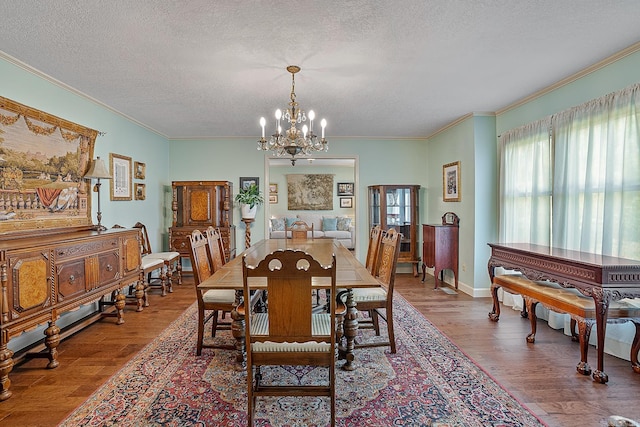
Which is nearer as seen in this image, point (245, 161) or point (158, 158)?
point (158, 158)

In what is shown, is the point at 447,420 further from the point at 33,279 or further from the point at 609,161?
the point at 33,279

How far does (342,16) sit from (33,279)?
277cm

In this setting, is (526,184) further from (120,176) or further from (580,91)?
(120,176)

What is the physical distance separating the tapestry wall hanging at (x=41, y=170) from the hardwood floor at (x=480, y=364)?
1.16m

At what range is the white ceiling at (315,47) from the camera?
2041mm

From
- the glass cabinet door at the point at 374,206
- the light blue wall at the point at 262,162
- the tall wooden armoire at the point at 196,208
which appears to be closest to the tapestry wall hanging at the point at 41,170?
the tall wooden armoire at the point at 196,208

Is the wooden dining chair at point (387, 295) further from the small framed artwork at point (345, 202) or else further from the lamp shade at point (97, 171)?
the small framed artwork at point (345, 202)

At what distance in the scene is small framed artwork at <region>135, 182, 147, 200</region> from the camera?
479 cm

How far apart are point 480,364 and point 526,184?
2284mm

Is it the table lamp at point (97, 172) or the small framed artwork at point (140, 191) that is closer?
the table lamp at point (97, 172)

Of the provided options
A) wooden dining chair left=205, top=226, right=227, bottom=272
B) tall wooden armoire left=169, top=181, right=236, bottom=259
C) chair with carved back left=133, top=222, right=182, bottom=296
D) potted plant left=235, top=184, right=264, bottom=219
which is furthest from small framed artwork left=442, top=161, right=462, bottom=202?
chair with carved back left=133, top=222, right=182, bottom=296

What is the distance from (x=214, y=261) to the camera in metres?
3.17

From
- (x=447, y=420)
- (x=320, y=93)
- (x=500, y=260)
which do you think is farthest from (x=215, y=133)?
(x=447, y=420)

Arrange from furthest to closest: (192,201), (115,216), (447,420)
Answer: (192,201) → (115,216) → (447,420)
